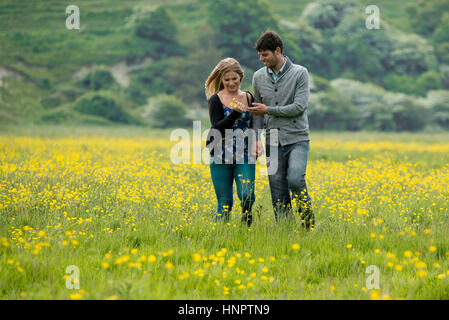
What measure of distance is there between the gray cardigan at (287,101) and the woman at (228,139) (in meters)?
0.23

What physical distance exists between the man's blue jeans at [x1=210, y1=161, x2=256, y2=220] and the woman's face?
3.08 feet

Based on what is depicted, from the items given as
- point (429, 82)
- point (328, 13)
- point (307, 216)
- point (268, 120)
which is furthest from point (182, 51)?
point (307, 216)

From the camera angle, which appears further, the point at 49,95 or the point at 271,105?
the point at 49,95

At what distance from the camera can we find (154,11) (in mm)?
52750

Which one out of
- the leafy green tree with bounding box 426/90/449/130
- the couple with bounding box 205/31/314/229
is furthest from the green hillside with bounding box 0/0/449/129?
the couple with bounding box 205/31/314/229

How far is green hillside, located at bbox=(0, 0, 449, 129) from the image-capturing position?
46.1 meters

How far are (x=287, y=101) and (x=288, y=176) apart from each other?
3.03 feet

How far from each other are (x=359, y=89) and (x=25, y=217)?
1605 inches

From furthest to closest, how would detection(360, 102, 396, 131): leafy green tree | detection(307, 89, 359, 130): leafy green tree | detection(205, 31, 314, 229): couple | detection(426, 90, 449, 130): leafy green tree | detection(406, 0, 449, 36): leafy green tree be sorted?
detection(406, 0, 449, 36): leafy green tree < detection(426, 90, 449, 130): leafy green tree < detection(360, 102, 396, 131): leafy green tree < detection(307, 89, 359, 130): leafy green tree < detection(205, 31, 314, 229): couple

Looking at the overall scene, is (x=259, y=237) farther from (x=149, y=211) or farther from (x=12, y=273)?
(x=12, y=273)

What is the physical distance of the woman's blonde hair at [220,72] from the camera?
209 inches

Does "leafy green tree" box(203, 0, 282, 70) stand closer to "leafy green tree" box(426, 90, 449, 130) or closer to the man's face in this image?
"leafy green tree" box(426, 90, 449, 130)

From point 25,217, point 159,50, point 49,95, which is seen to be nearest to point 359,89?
point 159,50

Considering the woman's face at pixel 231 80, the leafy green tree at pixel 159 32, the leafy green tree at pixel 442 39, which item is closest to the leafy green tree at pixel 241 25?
the leafy green tree at pixel 159 32
